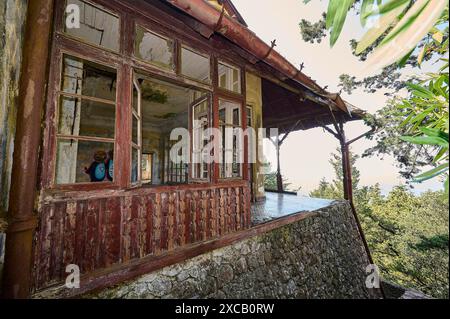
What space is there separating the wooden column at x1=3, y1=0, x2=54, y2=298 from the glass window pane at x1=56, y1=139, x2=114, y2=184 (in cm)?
62

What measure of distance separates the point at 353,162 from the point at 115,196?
2942cm

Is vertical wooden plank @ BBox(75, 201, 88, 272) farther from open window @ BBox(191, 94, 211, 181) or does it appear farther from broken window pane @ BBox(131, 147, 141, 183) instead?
open window @ BBox(191, 94, 211, 181)

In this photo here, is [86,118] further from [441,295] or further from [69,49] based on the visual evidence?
[441,295]

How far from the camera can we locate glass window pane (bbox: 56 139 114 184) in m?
2.12

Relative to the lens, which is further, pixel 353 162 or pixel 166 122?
pixel 353 162

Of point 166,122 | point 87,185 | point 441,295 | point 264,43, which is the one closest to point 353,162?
point 441,295

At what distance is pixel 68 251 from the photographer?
1700mm

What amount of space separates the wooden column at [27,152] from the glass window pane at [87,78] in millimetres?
553

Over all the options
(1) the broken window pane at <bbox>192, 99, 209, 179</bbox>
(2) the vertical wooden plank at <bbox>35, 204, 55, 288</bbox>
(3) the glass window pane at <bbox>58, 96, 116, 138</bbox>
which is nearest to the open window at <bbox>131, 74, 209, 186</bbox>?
(3) the glass window pane at <bbox>58, 96, 116, 138</bbox>

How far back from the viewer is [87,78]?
412cm

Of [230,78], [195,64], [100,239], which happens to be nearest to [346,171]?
[230,78]

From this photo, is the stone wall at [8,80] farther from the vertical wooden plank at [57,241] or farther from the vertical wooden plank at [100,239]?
the vertical wooden plank at [100,239]

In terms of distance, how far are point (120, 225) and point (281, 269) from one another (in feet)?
8.60

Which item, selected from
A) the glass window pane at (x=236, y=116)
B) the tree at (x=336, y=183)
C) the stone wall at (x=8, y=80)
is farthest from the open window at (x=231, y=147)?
the tree at (x=336, y=183)
